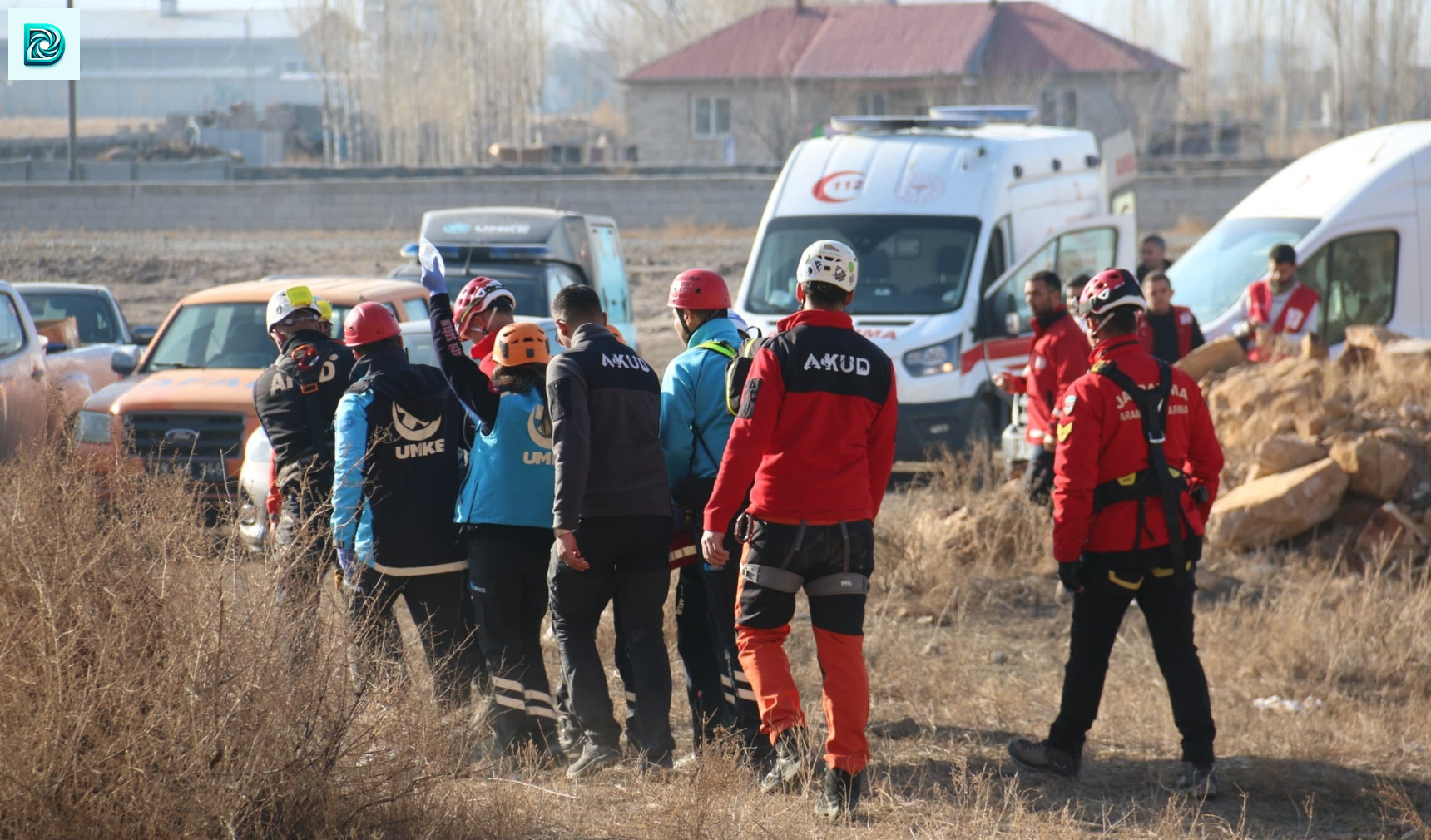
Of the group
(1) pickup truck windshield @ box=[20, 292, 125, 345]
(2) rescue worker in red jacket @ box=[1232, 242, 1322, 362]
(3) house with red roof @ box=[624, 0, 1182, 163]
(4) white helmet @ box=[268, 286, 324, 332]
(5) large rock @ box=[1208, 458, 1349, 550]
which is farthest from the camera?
(3) house with red roof @ box=[624, 0, 1182, 163]

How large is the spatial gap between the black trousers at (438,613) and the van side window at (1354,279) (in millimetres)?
8522

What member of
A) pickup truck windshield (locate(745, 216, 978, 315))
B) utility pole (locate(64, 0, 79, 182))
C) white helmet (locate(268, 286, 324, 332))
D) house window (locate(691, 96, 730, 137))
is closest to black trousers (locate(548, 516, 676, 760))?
white helmet (locate(268, 286, 324, 332))

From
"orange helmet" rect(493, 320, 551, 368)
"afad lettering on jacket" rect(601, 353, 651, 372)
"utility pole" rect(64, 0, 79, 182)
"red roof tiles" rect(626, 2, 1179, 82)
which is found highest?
"red roof tiles" rect(626, 2, 1179, 82)

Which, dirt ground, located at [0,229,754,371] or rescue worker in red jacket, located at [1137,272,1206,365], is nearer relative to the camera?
rescue worker in red jacket, located at [1137,272,1206,365]

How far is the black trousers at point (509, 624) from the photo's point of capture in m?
5.27

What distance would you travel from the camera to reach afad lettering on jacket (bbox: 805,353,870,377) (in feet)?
15.5

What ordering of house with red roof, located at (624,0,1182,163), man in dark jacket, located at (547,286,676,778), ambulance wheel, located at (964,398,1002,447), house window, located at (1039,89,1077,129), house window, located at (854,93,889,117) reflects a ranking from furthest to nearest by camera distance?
house window, located at (854,93,889,117) → house window, located at (1039,89,1077,129) → house with red roof, located at (624,0,1182,163) → ambulance wheel, located at (964,398,1002,447) → man in dark jacket, located at (547,286,676,778)

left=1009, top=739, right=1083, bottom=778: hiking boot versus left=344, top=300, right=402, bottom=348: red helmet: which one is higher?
left=344, top=300, right=402, bottom=348: red helmet

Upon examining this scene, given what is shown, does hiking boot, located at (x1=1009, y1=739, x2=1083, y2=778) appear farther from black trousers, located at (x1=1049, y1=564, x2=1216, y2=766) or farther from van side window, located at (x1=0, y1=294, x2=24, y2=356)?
van side window, located at (x1=0, y1=294, x2=24, y2=356)

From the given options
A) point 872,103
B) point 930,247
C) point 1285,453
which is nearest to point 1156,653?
point 1285,453

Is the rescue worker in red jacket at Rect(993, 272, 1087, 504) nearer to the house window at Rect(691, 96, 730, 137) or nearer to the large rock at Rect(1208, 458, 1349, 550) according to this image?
the large rock at Rect(1208, 458, 1349, 550)

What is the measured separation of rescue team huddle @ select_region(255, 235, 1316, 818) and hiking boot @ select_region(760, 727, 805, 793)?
1 centimetres

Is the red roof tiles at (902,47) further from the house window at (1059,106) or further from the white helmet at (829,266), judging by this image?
the white helmet at (829,266)

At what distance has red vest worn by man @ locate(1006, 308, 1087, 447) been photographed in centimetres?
777
